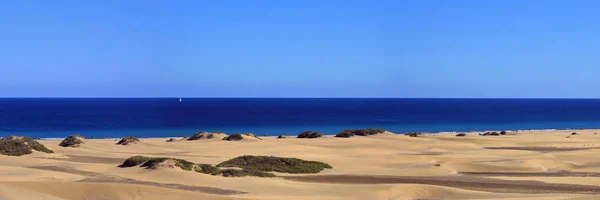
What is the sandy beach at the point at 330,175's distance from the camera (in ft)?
64.3

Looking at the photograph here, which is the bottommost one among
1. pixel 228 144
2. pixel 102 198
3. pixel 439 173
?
pixel 102 198

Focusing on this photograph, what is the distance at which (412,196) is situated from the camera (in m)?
21.6

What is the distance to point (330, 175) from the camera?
1090 inches

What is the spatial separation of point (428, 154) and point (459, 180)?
575 inches

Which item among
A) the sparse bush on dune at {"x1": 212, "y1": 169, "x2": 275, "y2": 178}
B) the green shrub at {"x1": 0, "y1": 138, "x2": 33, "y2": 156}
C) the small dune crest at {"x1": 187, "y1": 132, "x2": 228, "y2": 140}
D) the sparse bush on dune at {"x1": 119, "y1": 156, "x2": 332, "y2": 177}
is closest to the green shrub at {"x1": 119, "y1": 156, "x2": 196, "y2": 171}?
the sparse bush on dune at {"x1": 119, "y1": 156, "x2": 332, "y2": 177}

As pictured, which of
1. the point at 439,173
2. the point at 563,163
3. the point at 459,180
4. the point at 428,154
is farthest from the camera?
the point at 428,154

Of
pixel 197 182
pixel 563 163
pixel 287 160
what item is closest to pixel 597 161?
pixel 563 163

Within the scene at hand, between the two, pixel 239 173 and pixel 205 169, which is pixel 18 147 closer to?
pixel 205 169

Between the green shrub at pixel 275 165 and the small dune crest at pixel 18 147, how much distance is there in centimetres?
1037

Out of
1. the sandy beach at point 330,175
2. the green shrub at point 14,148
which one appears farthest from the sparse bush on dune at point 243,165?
the green shrub at point 14,148

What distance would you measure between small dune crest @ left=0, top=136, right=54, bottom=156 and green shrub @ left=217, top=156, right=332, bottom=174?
10.4 metres

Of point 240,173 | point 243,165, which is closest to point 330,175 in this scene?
point 243,165

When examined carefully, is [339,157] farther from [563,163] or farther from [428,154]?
[563,163]

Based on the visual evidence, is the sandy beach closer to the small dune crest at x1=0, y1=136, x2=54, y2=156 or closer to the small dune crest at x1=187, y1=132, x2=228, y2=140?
the small dune crest at x1=0, y1=136, x2=54, y2=156
